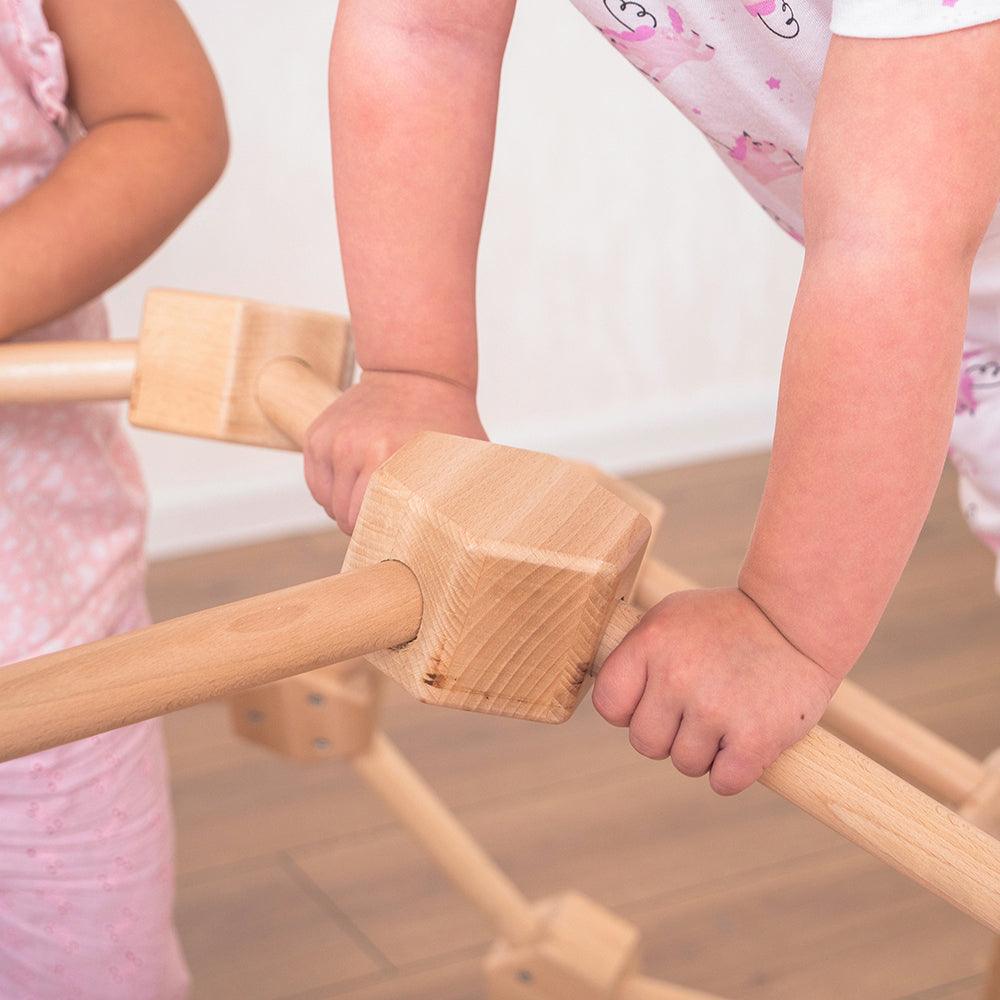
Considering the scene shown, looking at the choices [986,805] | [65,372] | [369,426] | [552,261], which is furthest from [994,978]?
[552,261]

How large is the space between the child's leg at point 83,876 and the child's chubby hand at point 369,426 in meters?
0.22

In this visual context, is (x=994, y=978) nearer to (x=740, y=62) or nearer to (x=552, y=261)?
(x=740, y=62)

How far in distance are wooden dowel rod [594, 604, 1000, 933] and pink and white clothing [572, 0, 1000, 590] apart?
21 centimetres

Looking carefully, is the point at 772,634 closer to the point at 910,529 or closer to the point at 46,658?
the point at 910,529

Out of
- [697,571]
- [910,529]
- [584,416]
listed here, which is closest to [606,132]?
Result: [584,416]

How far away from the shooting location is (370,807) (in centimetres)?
123

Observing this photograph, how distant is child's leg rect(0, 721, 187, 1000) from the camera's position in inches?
26.4

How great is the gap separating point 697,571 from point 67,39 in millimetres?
1036

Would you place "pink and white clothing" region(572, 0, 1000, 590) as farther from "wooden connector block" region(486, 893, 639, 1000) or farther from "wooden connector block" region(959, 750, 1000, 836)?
"wooden connector block" region(486, 893, 639, 1000)

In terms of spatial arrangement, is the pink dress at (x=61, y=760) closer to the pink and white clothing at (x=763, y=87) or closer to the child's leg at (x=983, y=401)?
the pink and white clothing at (x=763, y=87)

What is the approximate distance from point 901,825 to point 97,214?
1.36 ft

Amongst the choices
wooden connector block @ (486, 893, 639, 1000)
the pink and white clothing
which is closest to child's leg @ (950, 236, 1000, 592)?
the pink and white clothing

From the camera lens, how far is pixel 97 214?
0.63 m

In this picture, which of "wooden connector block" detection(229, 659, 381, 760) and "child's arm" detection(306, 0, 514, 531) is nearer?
"child's arm" detection(306, 0, 514, 531)
